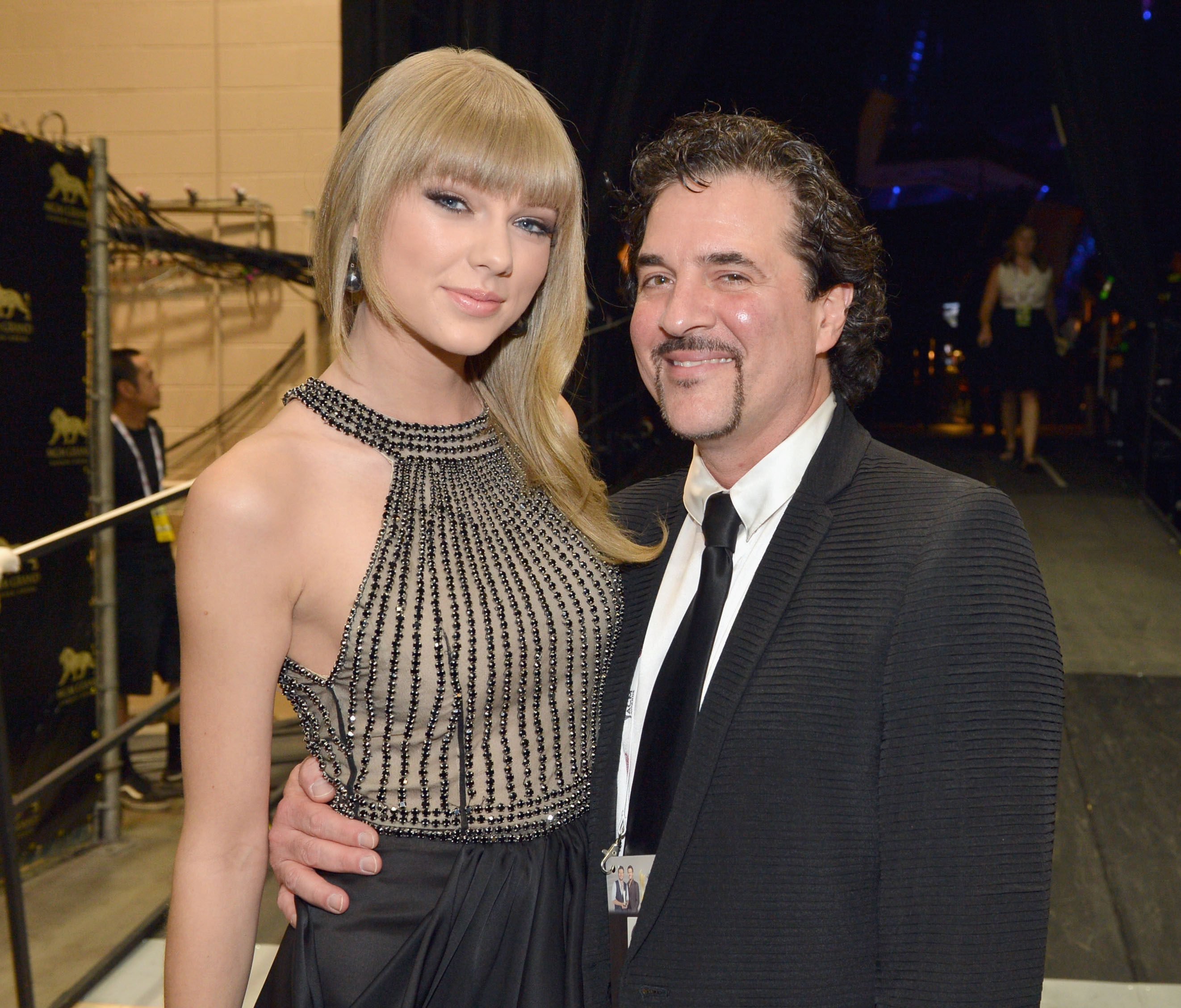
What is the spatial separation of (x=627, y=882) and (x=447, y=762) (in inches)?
10.3

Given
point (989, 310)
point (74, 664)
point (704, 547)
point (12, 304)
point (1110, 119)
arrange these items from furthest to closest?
1. point (989, 310)
2. point (1110, 119)
3. point (74, 664)
4. point (12, 304)
5. point (704, 547)

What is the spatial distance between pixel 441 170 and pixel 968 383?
816 centimetres

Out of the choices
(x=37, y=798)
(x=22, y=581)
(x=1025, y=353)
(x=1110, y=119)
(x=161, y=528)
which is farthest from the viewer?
(x=1025, y=353)

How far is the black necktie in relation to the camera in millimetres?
1309

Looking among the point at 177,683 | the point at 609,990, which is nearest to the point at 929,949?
the point at 609,990

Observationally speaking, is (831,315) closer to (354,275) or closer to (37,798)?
(354,275)

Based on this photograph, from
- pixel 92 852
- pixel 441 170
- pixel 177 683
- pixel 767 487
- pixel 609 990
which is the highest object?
pixel 441 170

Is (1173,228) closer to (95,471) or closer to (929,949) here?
(95,471)

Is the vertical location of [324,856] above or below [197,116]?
below

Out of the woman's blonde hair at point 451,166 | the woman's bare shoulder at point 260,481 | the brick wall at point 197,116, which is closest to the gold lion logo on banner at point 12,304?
the brick wall at point 197,116

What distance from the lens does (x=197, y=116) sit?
5.88 m

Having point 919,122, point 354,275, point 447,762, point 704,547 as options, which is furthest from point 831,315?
point 919,122

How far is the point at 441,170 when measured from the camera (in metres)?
1.35

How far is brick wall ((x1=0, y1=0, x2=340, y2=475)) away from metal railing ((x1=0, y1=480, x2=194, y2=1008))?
3414mm
